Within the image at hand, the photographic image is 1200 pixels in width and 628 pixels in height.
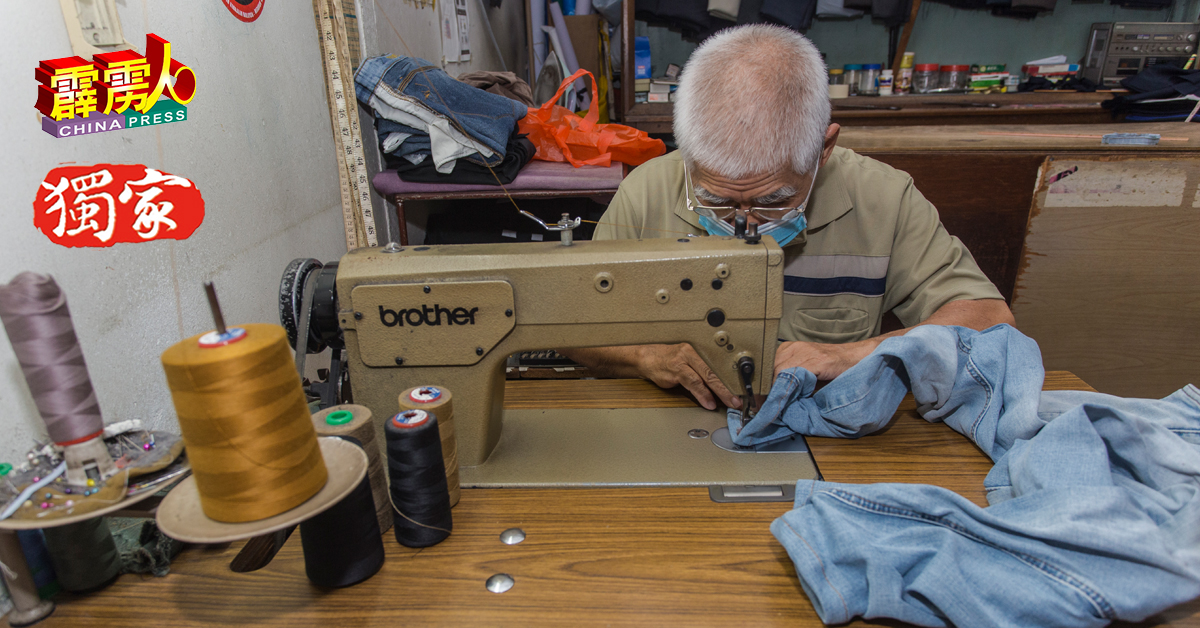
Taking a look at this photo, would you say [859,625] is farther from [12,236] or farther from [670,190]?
[670,190]

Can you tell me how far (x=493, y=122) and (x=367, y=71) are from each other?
464 mm

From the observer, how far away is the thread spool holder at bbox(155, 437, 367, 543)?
Answer: 0.66 meters

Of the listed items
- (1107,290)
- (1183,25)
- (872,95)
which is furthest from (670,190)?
(1183,25)

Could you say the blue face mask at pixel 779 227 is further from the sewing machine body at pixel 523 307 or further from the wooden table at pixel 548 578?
the wooden table at pixel 548 578

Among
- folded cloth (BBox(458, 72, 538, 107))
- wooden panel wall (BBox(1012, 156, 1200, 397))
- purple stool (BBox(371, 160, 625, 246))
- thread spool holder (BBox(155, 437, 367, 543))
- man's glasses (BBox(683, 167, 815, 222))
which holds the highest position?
folded cloth (BBox(458, 72, 538, 107))

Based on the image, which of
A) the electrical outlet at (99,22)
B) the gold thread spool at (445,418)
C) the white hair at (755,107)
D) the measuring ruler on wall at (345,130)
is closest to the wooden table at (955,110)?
the measuring ruler on wall at (345,130)

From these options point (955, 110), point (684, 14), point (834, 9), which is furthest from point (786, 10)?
Result: point (955, 110)

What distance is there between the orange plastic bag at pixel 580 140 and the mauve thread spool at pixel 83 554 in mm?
2096

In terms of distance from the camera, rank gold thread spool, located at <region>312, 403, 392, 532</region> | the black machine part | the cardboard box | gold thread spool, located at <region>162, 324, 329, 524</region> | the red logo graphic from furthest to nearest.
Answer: the cardboard box, the black machine part, the red logo graphic, gold thread spool, located at <region>312, 403, 392, 532</region>, gold thread spool, located at <region>162, 324, 329, 524</region>

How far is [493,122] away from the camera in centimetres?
242

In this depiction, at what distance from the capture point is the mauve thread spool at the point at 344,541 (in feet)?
2.65

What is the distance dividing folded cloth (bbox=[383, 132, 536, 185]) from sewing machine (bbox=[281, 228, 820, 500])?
1378mm

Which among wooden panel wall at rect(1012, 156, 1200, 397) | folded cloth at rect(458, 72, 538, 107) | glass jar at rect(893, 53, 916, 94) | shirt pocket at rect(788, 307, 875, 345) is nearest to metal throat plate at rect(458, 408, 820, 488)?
shirt pocket at rect(788, 307, 875, 345)

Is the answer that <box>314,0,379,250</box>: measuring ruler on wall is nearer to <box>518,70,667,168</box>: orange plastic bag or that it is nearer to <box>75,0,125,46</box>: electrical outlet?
<box>518,70,667,168</box>: orange plastic bag
